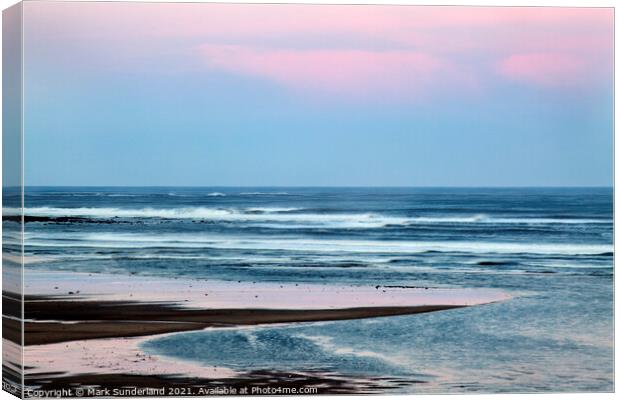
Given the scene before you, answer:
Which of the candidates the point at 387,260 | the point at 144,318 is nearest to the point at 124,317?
the point at 144,318

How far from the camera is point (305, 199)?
1191 centimetres

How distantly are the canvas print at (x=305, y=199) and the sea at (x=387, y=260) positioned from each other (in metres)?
0.02

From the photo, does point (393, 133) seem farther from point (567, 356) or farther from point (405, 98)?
point (567, 356)

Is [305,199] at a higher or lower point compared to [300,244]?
higher

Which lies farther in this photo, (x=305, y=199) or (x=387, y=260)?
(x=305, y=199)

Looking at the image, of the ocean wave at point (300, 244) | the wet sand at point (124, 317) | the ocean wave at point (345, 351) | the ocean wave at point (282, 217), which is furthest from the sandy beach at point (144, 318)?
the ocean wave at point (282, 217)

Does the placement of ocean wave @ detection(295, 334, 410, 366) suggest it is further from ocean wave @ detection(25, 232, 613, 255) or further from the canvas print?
ocean wave @ detection(25, 232, 613, 255)

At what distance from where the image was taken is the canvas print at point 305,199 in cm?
1134

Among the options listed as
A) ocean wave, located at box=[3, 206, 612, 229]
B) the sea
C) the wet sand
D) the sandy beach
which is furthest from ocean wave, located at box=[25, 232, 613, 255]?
the wet sand

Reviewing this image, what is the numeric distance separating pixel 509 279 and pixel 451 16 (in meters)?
2.14

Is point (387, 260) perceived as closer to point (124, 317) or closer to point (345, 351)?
point (345, 351)

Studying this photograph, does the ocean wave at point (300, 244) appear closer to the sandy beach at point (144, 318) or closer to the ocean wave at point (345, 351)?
the sandy beach at point (144, 318)

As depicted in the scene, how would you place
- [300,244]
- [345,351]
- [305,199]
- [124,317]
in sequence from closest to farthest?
[124,317]
[345,351]
[300,244]
[305,199]

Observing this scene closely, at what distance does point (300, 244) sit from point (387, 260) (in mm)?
705
